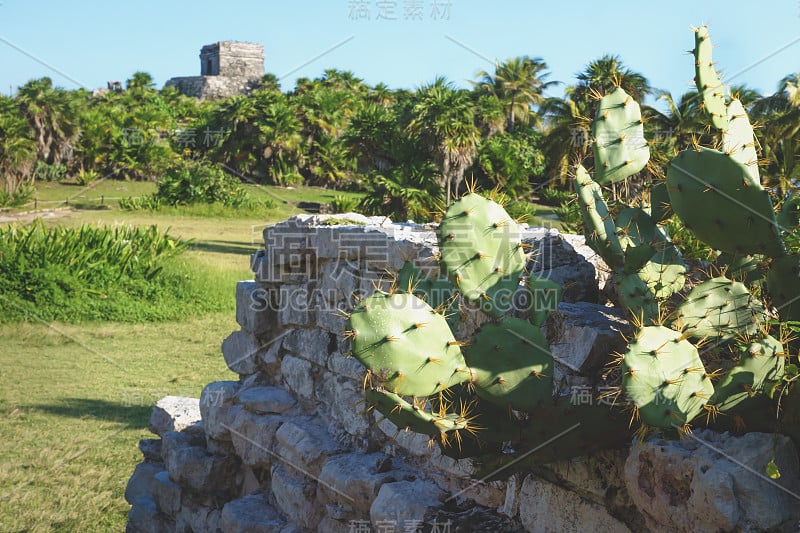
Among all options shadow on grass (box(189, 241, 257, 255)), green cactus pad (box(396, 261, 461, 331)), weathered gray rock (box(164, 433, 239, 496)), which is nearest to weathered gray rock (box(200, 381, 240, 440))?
weathered gray rock (box(164, 433, 239, 496))

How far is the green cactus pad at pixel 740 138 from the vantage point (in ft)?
6.69

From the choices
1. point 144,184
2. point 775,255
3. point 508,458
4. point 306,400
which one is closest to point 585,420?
point 508,458

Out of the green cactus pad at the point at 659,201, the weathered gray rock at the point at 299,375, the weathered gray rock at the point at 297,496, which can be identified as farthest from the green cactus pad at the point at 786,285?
the weathered gray rock at the point at 299,375

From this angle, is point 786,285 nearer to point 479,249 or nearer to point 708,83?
point 708,83

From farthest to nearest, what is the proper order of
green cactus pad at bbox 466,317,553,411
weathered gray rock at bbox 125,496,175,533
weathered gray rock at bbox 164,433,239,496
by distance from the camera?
weathered gray rock at bbox 125,496,175,533, weathered gray rock at bbox 164,433,239,496, green cactus pad at bbox 466,317,553,411

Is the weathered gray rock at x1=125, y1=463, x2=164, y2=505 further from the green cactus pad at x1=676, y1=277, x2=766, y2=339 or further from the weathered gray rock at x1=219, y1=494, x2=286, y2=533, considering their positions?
the green cactus pad at x1=676, y1=277, x2=766, y2=339

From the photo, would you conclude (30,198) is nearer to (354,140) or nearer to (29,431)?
(354,140)

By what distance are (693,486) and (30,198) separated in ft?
75.2

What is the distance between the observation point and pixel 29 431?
18.8ft

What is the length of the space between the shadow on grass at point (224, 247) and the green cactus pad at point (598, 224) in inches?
545

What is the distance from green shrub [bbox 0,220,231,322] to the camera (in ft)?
31.9

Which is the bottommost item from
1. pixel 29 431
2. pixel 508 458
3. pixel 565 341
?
pixel 29 431

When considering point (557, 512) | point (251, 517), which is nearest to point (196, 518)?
point (251, 517)

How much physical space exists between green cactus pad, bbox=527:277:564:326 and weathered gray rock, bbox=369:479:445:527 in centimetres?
83
